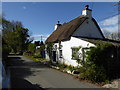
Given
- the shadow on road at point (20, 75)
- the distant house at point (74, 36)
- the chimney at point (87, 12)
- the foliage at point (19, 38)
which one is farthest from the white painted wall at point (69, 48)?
the foliage at point (19, 38)

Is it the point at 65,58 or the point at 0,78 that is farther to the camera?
the point at 65,58

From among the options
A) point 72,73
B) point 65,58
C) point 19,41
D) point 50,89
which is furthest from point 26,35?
point 50,89

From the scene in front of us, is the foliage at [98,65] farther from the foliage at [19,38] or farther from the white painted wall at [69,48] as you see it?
the foliage at [19,38]

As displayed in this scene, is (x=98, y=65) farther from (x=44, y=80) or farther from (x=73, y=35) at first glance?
(x=73, y=35)

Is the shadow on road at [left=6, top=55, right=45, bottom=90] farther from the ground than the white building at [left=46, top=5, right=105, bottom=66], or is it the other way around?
the white building at [left=46, top=5, right=105, bottom=66]

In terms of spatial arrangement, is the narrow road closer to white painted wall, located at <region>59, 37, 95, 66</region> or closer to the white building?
white painted wall, located at <region>59, 37, 95, 66</region>

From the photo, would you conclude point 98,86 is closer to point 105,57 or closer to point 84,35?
point 105,57

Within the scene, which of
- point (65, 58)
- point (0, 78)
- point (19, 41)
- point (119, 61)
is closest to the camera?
point (0, 78)

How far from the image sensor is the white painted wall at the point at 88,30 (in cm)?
1481

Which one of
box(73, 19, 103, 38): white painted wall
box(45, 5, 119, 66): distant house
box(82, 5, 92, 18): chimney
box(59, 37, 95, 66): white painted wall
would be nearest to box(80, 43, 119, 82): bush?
box(59, 37, 95, 66): white painted wall

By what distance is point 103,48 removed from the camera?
27.0ft

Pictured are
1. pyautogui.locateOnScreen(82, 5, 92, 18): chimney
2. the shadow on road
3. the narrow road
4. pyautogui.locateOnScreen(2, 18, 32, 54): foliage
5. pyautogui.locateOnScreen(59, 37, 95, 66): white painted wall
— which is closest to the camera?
the shadow on road

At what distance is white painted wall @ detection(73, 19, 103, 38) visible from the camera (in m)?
14.8

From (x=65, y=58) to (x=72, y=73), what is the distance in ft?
16.6
